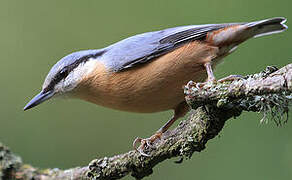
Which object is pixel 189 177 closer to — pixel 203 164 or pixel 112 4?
pixel 203 164

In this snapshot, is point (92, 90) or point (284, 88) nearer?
point (284, 88)

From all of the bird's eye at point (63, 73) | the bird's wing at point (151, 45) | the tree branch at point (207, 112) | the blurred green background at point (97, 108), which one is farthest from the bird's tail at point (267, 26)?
the bird's eye at point (63, 73)

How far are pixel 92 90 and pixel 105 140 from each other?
6.14 ft

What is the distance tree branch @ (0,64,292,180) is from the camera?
2150 mm

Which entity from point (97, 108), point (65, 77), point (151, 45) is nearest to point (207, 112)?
point (151, 45)

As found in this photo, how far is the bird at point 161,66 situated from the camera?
3355 millimetres

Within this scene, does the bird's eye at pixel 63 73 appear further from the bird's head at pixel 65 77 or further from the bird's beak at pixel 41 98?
the bird's beak at pixel 41 98

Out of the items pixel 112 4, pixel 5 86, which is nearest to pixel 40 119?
pixel 5 86

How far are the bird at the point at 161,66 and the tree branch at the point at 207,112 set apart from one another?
0.20 meters

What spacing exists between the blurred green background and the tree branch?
158 centimetres

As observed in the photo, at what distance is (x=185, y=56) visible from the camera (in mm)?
3389

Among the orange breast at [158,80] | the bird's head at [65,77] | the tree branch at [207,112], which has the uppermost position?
the bird's head at [65,77]

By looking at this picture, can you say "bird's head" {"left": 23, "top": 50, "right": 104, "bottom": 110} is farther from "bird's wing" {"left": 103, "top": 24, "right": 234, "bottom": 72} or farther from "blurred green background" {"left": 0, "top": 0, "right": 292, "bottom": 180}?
"blurred green background" {"left": 0, "top": 0, "right": 292, "bottom": 180}

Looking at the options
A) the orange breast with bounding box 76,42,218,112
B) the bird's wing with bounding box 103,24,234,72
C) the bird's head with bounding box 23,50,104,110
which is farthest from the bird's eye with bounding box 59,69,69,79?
the orange breast with bounding box 76,42,218,112
